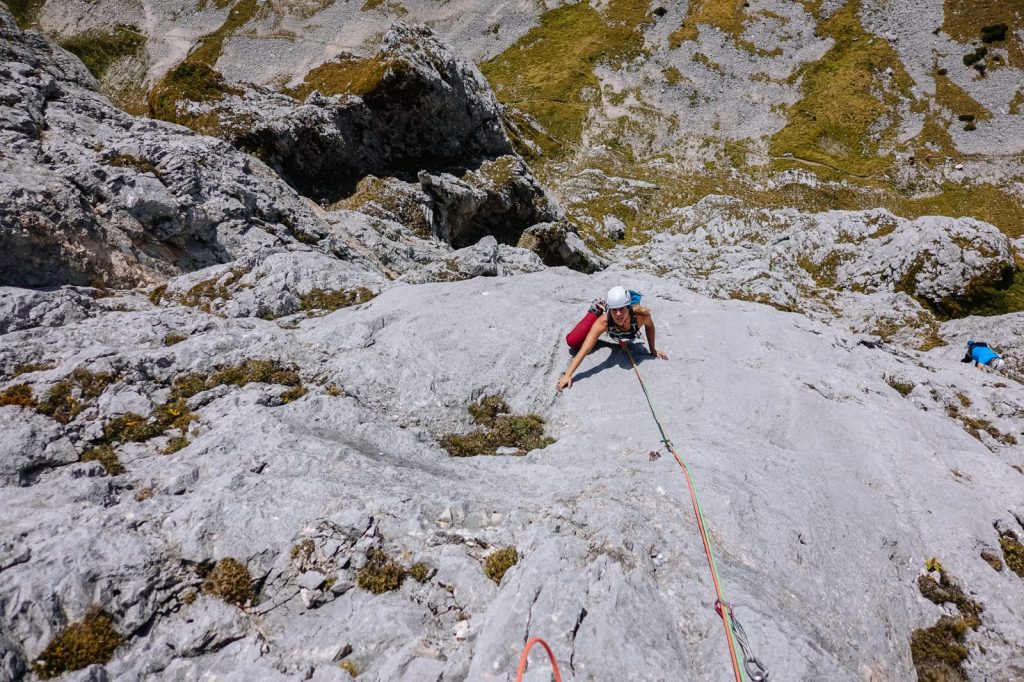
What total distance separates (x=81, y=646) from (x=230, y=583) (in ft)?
5.76

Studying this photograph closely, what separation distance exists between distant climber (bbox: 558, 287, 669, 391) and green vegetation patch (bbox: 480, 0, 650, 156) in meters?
54.7

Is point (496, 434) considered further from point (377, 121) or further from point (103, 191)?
point (377, 121)

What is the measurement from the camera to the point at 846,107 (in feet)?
235

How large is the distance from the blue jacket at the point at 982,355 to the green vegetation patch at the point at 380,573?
93.6ft

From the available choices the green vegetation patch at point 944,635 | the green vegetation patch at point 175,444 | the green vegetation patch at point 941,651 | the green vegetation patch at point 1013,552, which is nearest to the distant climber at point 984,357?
the green vegetation patch at point 1013,552

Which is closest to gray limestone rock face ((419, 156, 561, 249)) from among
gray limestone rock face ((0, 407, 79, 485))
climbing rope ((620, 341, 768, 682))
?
gray limestone rock face ((0, 407, 79, 485))

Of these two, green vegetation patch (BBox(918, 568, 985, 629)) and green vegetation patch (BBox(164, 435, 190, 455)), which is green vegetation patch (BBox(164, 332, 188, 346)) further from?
green vegetation patch (BBox(918, 568, 985, 629))

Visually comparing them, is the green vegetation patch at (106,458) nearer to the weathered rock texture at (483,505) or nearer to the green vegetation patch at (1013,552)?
the weathered rock texture at (483,505)

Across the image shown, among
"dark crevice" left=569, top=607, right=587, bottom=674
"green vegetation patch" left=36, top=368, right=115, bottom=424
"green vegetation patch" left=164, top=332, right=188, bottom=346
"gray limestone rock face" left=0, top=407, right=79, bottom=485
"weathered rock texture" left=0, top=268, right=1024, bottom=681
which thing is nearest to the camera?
"dark crevice" left=569, top=607, right=587, bottom=674

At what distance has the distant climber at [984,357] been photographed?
2231 centimetres

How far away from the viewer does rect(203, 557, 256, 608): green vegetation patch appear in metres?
7.22

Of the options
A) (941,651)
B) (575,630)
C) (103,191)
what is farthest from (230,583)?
(103,191)

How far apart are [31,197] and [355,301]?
10981 millimetres

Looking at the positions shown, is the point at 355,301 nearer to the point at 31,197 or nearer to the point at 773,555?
the point at 31,197
